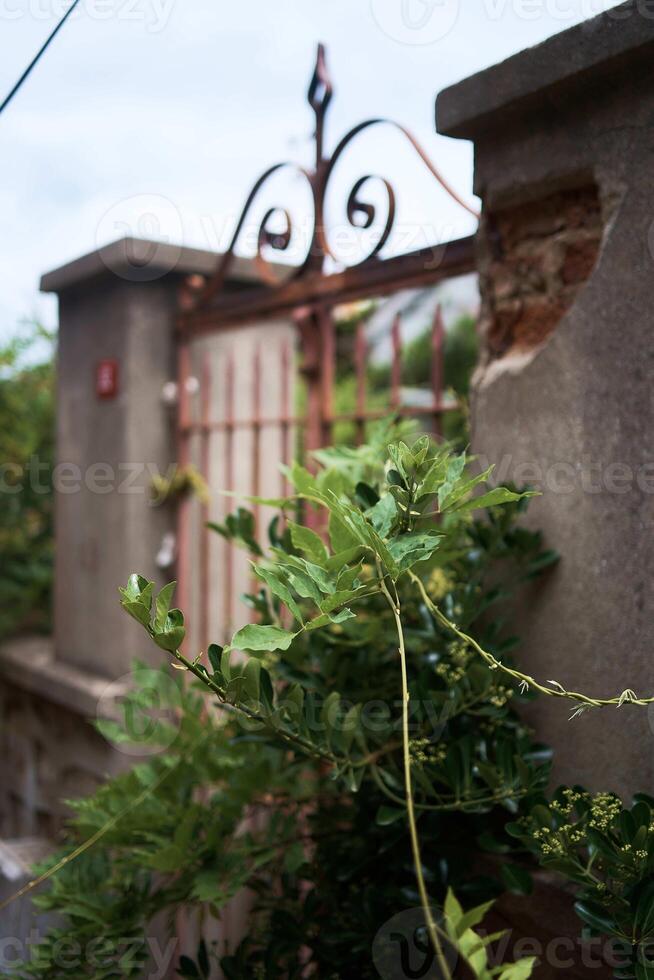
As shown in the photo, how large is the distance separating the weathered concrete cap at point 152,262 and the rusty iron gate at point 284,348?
9 cm

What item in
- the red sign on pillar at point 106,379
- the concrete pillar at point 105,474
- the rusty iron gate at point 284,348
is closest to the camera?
the rusty iron gate at point 284,348

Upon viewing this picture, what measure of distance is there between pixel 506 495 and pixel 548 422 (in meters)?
0.51

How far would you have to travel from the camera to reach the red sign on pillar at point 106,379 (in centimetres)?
388

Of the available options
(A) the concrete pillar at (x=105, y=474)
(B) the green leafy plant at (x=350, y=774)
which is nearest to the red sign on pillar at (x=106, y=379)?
(A) the concrete pillar at (x=105, y=474)

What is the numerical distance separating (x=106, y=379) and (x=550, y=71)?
8.48 ft

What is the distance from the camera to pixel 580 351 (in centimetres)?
174

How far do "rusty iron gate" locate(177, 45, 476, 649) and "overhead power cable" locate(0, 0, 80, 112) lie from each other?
2.91 feet

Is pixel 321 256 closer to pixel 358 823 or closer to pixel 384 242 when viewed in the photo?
pixel 384 242

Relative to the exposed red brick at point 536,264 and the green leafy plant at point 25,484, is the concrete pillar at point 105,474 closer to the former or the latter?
the green leafy plant at point 25,484

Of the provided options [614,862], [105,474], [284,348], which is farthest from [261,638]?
[105,474]

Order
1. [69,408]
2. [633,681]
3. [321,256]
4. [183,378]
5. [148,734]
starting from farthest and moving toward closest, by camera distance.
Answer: [69,408]
[183,378]
[321,256]
[148,734]
[633,681]

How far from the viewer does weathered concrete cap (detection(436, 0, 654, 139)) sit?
1.58m

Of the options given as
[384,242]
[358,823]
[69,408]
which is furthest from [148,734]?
[69,408]

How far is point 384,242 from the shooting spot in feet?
8.57
